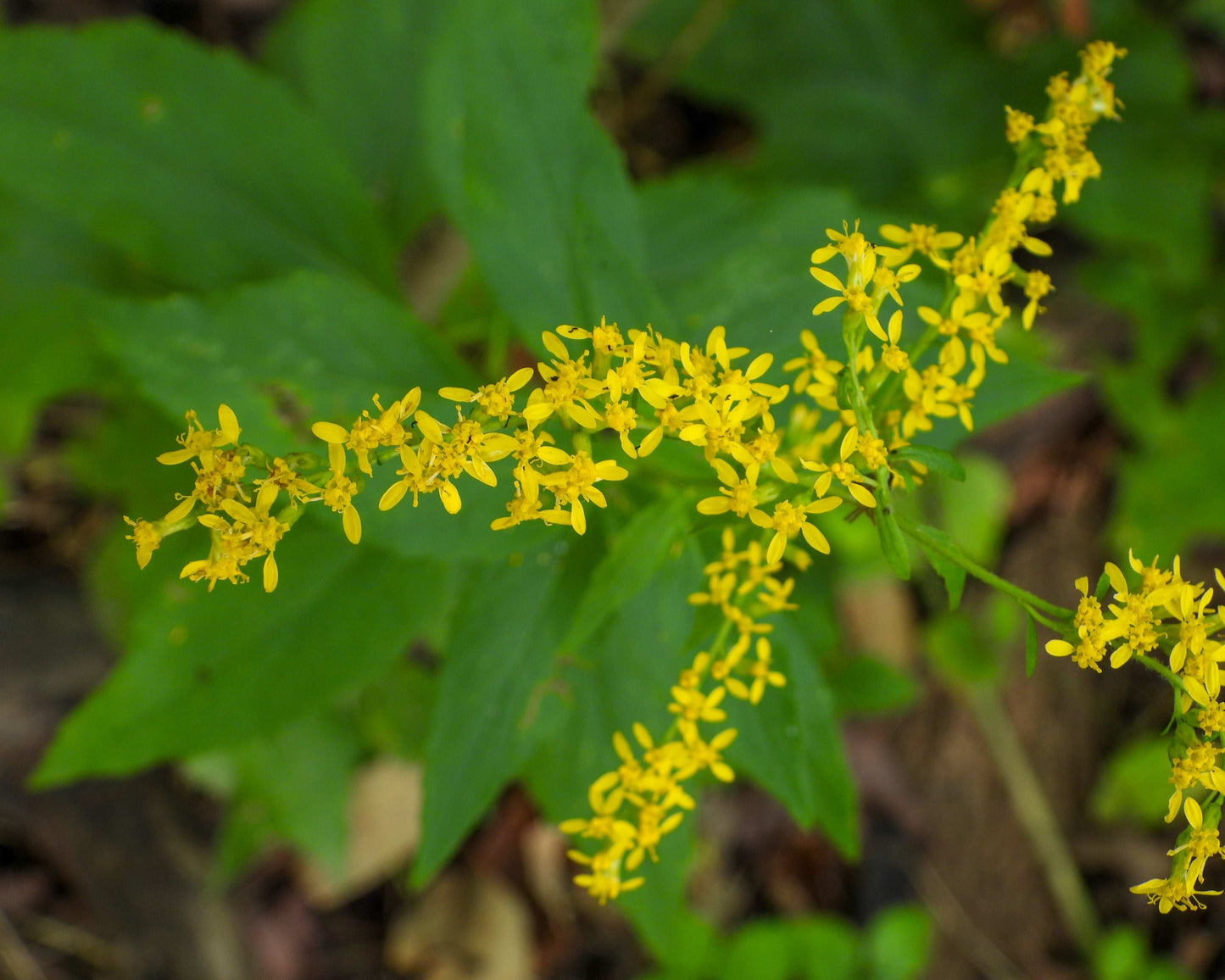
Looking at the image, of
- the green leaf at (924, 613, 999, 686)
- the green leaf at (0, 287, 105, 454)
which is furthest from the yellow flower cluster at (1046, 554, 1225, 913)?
the green leaf at (0, 287, 105, 454)

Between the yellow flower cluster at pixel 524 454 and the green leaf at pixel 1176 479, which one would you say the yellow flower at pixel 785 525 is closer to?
the yellow flower cluster at pixel 524 454

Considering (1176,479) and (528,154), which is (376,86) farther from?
(1176,479)

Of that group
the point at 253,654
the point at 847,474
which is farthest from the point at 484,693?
the point at 847,474

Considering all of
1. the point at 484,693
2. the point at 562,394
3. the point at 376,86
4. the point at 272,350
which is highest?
the point at 376,86

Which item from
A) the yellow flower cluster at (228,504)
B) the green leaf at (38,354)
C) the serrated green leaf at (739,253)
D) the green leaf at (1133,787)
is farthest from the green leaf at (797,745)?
the green leaf at (1133,787)

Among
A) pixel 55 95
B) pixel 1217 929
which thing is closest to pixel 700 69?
pixel 55 95

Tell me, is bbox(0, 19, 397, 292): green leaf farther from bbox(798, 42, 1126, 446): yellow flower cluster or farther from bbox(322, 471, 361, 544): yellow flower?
bbox(798, 42, 1126, 446): yellow flower cluster

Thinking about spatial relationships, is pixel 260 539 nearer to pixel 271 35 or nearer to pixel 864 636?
pixel 271 35
